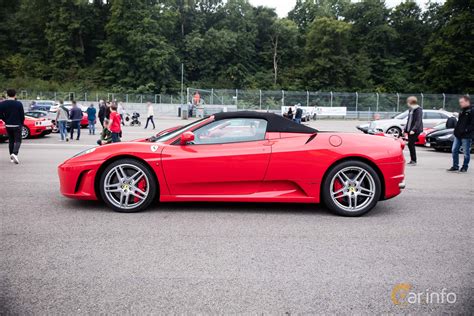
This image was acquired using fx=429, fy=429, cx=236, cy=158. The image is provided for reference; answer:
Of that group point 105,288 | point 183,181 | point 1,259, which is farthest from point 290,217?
point 1,259

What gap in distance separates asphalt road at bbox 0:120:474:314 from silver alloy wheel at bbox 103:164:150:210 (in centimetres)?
23

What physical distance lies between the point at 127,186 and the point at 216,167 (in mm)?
1164

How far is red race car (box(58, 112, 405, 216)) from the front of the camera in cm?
541

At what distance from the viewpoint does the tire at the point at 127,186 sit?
544 cm

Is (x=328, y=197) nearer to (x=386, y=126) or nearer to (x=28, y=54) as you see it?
(x=386, y=126)

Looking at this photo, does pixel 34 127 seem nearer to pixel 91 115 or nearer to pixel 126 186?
pixel 91 115

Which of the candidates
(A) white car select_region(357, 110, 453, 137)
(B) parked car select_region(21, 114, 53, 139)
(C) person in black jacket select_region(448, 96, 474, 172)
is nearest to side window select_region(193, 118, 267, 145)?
(C) person in black jacket select_region(448, 96, 474, 172)

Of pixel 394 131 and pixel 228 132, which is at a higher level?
pixel 228 132

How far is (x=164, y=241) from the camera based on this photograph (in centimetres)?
438

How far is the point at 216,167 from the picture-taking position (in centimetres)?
539

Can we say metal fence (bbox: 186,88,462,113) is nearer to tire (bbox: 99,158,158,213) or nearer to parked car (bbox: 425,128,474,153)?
parked car (bbox: 425,128,474,153)

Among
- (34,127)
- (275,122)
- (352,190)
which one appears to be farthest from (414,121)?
(34,127)

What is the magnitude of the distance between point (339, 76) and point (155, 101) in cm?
3097

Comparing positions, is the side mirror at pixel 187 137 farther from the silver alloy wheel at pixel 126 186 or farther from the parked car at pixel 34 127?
the parked car at pixel 34 127
